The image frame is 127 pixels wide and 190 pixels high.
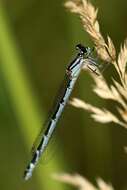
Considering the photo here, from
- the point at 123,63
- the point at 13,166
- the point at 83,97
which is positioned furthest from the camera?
the point at 13,166

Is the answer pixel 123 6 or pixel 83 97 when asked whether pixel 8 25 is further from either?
pixel 123 6

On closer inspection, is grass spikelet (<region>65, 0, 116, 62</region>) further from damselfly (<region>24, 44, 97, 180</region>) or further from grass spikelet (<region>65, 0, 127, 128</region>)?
damselfly (<region>24, 44, 97, 180</region>)

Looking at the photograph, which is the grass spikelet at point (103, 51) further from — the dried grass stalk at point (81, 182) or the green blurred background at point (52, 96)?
the green blurred background at point (52, 96)

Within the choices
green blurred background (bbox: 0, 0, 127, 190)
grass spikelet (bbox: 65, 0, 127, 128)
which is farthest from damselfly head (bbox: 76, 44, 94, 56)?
grass spikelet (bbox: 65, 0, 127, 128)

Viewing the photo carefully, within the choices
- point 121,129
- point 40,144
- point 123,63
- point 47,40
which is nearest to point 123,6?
point 47,40

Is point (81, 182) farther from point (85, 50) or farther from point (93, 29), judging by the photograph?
point (85, 50)

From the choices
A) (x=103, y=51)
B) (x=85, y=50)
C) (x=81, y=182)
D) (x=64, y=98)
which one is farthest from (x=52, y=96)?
(x=103, y=51)

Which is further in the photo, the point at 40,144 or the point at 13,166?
the point at 13,166
